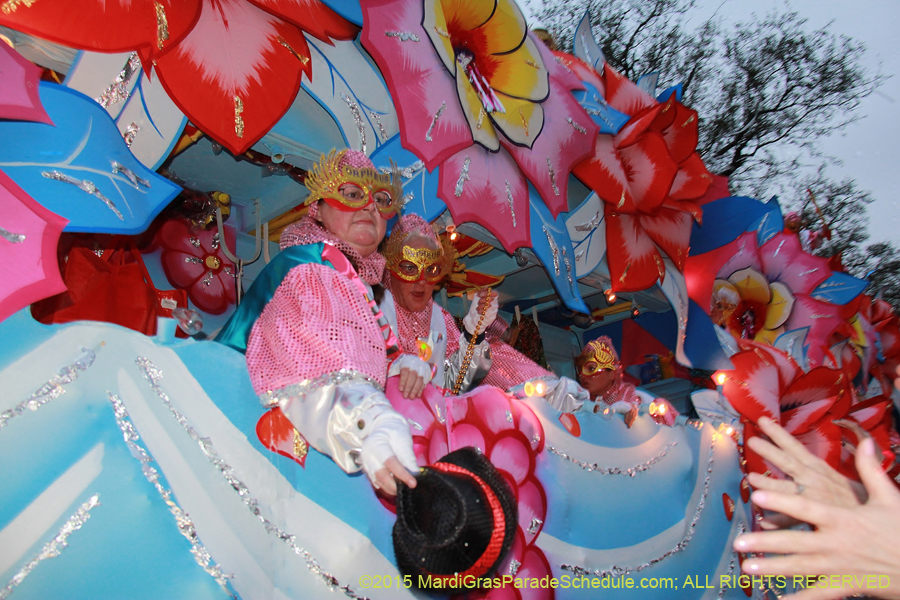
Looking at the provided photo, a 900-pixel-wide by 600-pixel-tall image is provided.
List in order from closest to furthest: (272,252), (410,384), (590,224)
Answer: (410,384), (590,224), (272,252)

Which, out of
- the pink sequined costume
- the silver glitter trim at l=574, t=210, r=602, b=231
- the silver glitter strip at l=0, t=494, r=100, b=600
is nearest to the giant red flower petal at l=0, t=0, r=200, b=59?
the pink sequined costume

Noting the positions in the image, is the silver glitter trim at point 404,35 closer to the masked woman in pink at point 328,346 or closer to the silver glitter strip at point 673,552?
the masked woman in pink at point 328,346

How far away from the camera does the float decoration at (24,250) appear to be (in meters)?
1.24

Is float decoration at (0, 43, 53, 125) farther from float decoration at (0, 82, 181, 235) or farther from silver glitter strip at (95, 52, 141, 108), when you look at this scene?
silver glitter strip at (95, 52, 141, 108)

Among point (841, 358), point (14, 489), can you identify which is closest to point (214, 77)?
point (14, 489)

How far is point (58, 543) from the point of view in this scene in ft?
3.95

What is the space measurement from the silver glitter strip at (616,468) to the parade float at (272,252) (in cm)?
1

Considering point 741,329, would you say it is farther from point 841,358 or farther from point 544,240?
point 544,240

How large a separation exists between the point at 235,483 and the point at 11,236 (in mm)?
755

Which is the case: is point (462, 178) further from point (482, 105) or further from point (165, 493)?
point (165, 493)

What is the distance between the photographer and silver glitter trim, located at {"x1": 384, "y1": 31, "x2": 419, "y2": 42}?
2200 millimetres

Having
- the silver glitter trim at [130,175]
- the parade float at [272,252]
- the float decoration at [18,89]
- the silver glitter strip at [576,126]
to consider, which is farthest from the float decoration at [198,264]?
the silver glitter strip at [576,126]

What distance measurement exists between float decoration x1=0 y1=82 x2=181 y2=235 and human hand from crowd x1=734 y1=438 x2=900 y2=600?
5.09 ft

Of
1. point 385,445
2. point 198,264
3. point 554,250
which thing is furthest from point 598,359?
point 385,445
